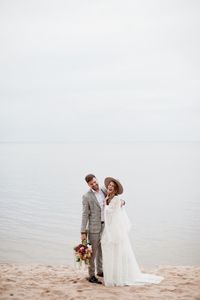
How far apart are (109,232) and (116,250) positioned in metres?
0.37

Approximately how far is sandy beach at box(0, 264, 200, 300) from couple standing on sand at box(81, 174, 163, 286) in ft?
0.93

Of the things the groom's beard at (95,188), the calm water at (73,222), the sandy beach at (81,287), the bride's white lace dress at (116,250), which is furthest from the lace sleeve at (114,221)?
the calm water at (73,222)

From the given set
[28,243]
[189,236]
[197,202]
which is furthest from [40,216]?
[197,202]

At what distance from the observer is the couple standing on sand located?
7391 mm

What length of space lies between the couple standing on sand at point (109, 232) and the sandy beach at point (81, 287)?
283mm

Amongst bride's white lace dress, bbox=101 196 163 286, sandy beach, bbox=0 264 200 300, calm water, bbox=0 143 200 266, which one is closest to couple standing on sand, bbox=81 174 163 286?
bride's white lace dress, bbox=101 196 163 286

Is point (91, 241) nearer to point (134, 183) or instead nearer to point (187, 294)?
point (187, 294)

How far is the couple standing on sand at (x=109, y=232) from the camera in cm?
739

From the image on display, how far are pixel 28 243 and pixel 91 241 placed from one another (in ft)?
26.6

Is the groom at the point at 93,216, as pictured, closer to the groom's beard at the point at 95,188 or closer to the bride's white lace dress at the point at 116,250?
the groom's beard at the point at 95,188

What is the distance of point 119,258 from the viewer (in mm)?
7402

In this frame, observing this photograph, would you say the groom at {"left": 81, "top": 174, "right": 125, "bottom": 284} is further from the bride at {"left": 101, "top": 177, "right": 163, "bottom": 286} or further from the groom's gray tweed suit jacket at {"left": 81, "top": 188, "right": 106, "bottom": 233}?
the bride at {"left": 101, "top": 177, "right": 163, "bottom": 286}

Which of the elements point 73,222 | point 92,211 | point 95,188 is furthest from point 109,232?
point 73,222

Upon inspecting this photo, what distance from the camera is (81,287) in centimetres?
727
